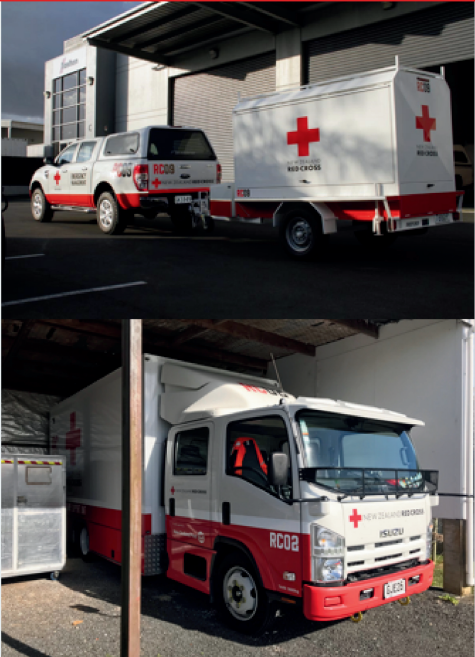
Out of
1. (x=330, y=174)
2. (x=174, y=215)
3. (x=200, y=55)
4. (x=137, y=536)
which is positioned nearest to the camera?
(x=137, y=536)

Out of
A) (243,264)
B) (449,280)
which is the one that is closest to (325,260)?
(243,264)

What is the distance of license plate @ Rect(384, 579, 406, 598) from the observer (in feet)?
19.3

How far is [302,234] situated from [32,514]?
19.7 feet

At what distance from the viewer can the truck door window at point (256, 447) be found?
6.02m

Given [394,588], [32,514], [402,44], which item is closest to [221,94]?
[402,44]

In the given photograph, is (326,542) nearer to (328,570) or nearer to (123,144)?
(328,570)

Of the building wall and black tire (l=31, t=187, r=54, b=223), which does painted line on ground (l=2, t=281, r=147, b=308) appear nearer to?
the building wall

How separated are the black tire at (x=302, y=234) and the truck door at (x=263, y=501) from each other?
4.54 metres

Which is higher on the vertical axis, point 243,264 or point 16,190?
point 16,190

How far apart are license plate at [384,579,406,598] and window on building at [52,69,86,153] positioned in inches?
1080

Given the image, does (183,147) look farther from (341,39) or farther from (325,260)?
(341,39)

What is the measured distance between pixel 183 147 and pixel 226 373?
6.41m

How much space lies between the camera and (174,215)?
44.7ft

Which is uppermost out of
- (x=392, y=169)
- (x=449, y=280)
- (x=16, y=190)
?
(x=16, y=190)
